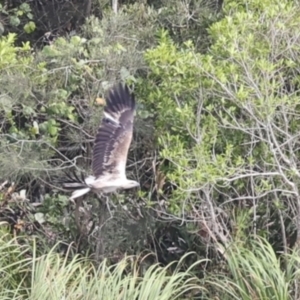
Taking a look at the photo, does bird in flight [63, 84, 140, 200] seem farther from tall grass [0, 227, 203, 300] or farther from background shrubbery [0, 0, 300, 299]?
tall grass [0, 227, 203, 300]

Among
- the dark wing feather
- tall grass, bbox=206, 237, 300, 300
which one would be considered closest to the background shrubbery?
tall grass, bbox=206, 237, 300, 300

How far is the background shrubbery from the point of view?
5031 mm

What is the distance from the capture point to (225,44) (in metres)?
4.99

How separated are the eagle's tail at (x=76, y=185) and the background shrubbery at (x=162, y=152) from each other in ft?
0.33

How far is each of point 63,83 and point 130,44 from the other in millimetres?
538

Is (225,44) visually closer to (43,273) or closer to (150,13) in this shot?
(150,13)

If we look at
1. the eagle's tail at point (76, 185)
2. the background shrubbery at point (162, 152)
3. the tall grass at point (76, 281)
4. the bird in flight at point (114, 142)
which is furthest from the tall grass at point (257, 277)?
the eagle's tail at point (76, 185)

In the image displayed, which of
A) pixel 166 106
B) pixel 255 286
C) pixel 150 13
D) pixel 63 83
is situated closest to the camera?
pixel 255 286

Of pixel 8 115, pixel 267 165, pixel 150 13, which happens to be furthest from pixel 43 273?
pixel 150 13

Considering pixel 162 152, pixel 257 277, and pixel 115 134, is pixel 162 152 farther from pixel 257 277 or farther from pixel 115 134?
pixel 257 277

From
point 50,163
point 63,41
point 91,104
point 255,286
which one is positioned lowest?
point 255,286

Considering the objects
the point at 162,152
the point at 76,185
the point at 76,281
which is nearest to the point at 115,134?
the point at 162,152

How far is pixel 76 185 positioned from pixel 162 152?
2.56 ft

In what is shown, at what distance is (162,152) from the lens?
5.19 metres
